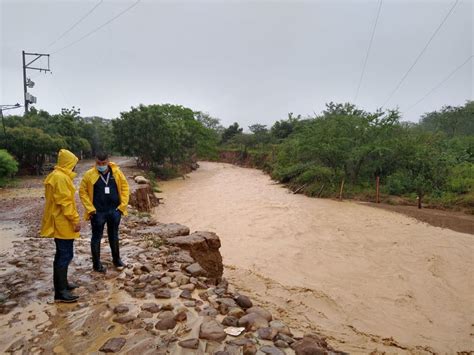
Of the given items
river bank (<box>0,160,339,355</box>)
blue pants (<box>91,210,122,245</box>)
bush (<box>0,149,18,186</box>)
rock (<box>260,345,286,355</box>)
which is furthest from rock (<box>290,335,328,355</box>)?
bush (<box>0,149,18,186</box>)

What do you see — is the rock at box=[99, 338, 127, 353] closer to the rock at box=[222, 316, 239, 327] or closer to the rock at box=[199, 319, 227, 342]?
the rock at box=[199, 319, 227, 342]

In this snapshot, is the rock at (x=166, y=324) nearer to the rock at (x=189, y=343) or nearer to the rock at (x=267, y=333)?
the rock at (x=189, y=343)

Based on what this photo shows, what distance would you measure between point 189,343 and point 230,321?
1.78 ft

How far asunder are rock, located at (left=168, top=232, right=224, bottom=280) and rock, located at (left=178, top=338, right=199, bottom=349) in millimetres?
2753

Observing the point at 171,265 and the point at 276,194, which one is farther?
the point at 276,194

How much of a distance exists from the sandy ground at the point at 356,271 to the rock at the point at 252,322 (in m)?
0.93

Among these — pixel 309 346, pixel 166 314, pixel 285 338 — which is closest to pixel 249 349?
pixel 285 338

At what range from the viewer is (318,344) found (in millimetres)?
3115

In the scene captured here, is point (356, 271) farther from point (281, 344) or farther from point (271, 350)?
point (271, 350)

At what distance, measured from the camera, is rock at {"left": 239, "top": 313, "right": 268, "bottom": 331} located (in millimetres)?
3307

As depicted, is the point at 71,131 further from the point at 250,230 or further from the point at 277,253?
the point at 277,253

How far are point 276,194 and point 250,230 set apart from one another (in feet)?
28.5

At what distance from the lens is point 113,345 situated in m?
2.92

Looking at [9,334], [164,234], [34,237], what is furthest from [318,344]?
[34,237]
